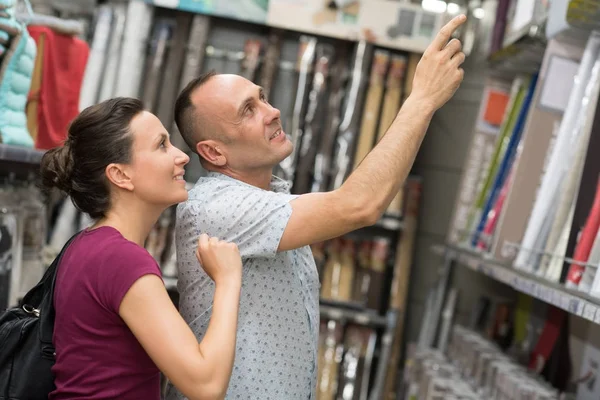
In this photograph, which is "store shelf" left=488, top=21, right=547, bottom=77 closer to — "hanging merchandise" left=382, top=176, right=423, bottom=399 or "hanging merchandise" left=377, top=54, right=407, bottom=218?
"hanging merchandise" left=377, top=54, right=407, bottom=218

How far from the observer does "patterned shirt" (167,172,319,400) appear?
5.81ft

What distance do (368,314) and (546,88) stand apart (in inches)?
79.5

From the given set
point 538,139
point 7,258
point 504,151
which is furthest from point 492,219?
point 7,258

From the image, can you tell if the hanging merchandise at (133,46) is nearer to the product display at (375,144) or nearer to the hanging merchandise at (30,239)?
the product display at (375,144)

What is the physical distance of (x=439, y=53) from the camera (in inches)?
69.7

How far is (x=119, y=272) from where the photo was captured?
1477 millimetres

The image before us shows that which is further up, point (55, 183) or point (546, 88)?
point (546, 88)

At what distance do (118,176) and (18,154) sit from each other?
0.66 meters

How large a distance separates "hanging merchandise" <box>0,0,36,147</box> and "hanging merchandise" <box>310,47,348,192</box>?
7.07ft

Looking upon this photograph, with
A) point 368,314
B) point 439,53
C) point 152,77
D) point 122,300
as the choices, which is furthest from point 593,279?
point 152,77

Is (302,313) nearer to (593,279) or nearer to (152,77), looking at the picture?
(593,279)

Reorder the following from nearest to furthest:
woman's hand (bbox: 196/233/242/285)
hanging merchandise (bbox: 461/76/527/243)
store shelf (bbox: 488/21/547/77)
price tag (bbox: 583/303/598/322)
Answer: woman's hand (bbox: 196/233/242/285) < price tag (bbox: 583/303/598/322) < store shelf (bbox: 488/21/547/77) < hanging merchandise (bbox: 461/76/527/243)

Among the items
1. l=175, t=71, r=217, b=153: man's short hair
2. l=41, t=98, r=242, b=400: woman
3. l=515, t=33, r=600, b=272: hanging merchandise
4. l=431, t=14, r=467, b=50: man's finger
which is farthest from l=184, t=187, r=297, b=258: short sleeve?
l=515, t=33, r=600, b=272: hanging merchandise

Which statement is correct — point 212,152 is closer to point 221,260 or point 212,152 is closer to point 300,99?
point 221,260
